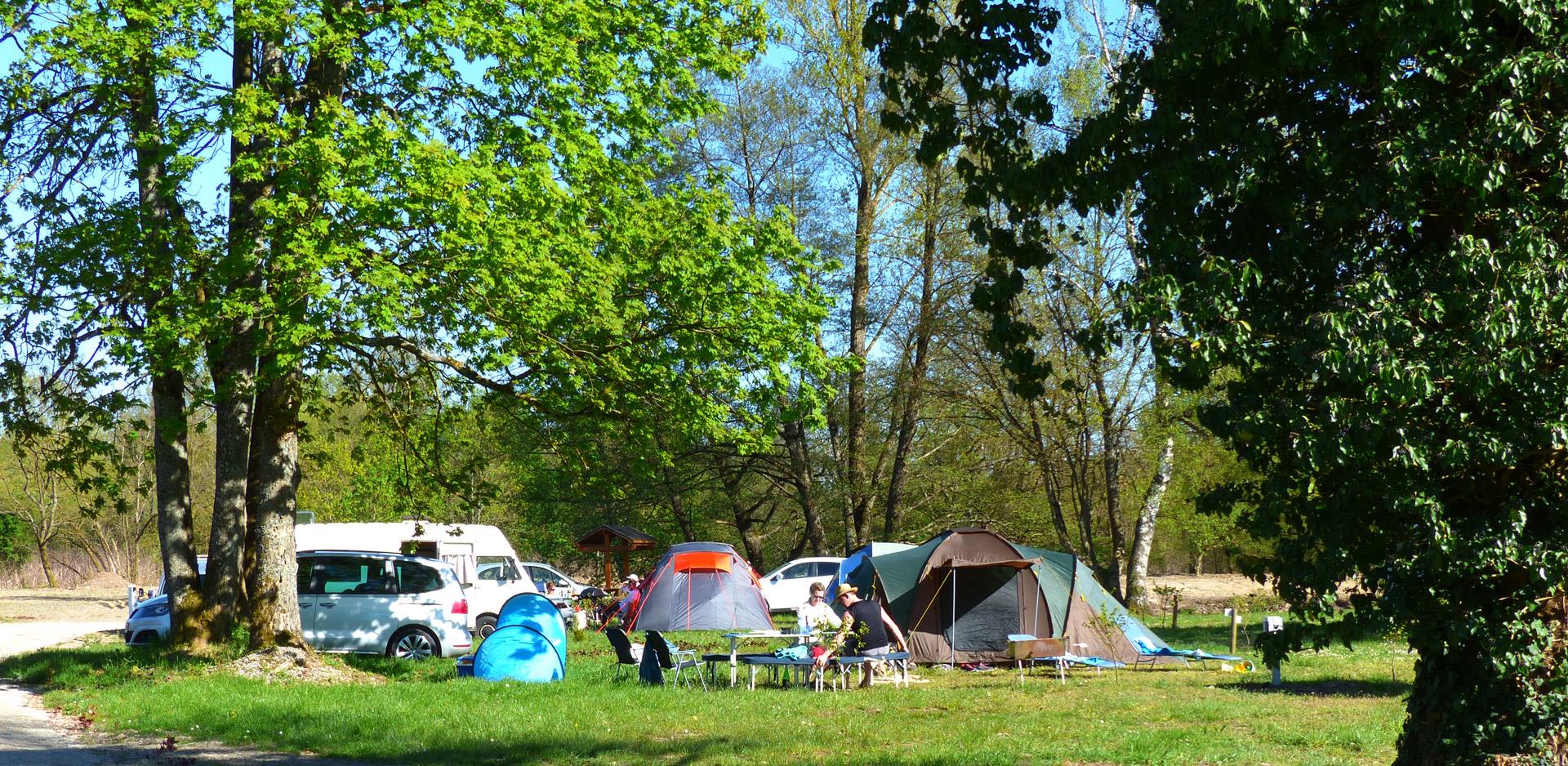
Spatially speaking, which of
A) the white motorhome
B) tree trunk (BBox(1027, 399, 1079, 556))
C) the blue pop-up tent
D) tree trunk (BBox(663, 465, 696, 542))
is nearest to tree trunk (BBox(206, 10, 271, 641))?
the blue pop-up tent

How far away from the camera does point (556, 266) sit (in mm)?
12289

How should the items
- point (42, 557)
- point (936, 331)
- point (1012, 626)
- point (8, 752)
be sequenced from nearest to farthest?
1. point (8, 752)
2. point (1012, 626)
3. point (936, 331)
4. point (42, 557)

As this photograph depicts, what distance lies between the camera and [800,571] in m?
28.9

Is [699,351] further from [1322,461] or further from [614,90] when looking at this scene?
[1322,461]

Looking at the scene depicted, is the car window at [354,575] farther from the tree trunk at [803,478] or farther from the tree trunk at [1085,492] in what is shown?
the tree trunk at [1085,492]

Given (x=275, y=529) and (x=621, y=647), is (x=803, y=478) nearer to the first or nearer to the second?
(x=621, y=647)

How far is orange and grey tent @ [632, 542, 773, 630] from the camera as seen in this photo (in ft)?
73.2

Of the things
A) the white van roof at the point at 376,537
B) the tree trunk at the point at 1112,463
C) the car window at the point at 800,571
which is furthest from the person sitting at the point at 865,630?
the car window at the point at 800,571

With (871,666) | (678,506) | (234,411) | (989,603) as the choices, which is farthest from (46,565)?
(871,666)

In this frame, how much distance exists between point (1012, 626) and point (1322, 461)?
39.5ft

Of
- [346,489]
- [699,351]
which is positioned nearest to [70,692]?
[699,351]

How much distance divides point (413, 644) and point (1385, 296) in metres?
14.2

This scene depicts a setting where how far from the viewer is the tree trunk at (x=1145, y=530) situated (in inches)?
955

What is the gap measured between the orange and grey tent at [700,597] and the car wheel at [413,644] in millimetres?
5873
